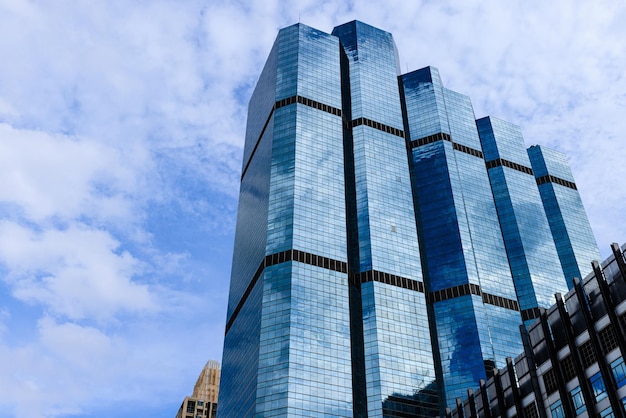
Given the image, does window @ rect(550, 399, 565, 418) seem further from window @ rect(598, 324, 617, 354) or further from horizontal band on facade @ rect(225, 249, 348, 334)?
horizontal band on facade @ rect(225, 249, 348, 334)

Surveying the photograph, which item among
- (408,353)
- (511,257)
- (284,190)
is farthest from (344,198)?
(511,257)

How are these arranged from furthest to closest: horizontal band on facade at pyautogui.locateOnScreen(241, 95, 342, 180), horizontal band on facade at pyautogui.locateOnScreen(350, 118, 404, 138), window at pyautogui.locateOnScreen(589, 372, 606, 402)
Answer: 1. horizontal band on facade at pyautogui.locateOnScreen(350, 118, 404, 138)
2. horizontal band on facade at pyautogui.locateOnScreen(241, 95, 342, 180)
3. window at pyautogui.locateOnScreen(589, 372, 606, 402)

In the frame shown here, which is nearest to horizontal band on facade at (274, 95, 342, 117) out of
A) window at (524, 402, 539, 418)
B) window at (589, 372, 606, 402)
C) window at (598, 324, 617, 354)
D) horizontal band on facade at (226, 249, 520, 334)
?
horizontal band on facade at (226, 249, 520, 334)

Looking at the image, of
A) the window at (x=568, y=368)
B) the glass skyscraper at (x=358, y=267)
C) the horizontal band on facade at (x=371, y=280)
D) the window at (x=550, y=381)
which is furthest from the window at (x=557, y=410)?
the horizontal band on facade at (x=371, y=280)

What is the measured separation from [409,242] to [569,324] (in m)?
104

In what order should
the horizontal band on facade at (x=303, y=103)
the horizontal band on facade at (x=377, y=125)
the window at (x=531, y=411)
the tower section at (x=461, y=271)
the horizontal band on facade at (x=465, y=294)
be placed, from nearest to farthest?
the window at (x=531, y=411), the tower section at (x=461, y=271), the horizontal band on facade at (x=465, y=294), the horizontal band on facade at (x=303, y=103), the horizontal band on facade at (x=377, y=125)

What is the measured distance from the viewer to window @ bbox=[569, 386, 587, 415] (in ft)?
201

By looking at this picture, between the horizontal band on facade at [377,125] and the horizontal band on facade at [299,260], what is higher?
the horizontal band on facade at [377,125]

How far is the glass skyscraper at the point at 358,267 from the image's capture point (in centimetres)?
13625

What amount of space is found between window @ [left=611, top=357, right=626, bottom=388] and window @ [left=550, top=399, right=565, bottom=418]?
7043 millimetres

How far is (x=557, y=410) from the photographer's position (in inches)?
2517

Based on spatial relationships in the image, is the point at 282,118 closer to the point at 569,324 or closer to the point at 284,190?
the point at 284,190

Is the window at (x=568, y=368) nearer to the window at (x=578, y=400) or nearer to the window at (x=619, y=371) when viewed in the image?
the window at (x=578, y=400)

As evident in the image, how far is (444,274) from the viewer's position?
168m
